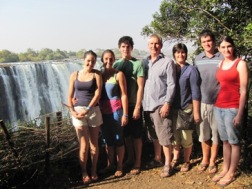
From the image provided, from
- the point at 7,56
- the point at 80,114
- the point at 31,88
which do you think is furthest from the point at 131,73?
the point at 7,56

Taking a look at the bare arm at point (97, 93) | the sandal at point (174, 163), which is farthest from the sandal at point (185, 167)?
the bare arm at point (97, 93)

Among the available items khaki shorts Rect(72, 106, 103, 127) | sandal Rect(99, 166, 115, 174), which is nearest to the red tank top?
khaki shorts Rect(72, 106, 103, 127)

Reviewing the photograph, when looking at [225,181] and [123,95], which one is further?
[123,95]

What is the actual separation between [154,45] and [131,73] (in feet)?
1.67

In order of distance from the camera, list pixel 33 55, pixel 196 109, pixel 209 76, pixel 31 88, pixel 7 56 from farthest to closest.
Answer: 1. pixel 33 55
2. pixel 7 56
3. pixel 31 88
4. pixel 196 109
5. pixel 209 76

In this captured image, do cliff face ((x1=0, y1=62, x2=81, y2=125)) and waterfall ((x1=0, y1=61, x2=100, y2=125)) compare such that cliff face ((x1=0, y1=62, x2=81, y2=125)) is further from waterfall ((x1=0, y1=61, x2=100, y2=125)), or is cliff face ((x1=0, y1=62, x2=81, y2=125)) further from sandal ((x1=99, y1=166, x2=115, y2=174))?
sandal ((x1=99, y1=166, x2=115, y2=174))

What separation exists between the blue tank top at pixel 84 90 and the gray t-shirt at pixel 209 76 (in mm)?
1434

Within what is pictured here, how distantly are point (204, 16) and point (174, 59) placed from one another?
7.17 ft

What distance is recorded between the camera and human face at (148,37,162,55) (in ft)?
14.1

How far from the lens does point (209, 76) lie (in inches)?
165

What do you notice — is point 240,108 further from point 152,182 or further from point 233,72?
point 152,182

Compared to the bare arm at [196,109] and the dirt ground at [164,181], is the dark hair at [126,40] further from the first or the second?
the dirt ground at [164,181]

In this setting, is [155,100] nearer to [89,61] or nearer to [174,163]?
[89,61]

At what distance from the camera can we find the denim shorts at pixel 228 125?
3.81 meters
